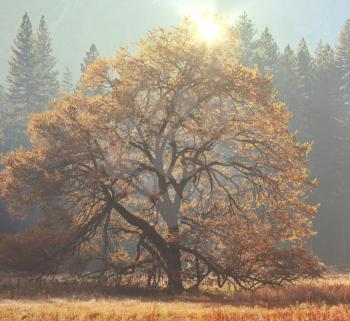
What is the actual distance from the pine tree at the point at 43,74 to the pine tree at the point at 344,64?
94.1 feet

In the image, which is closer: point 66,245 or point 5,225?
point 66,245

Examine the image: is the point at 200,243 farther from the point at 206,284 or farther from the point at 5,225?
the point at 5,225

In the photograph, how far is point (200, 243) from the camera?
67.3ft

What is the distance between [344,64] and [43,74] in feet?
121

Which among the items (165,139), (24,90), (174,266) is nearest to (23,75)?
(24,90)

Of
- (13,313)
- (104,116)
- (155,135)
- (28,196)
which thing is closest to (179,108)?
(155,135)

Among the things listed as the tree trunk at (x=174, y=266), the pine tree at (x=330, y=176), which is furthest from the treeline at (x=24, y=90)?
the tree trunk at (x=174, y=266)

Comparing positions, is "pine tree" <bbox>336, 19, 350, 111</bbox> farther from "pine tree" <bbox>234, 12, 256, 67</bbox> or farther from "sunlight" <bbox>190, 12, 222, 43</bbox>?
"sunlight" <bbox>190, 12, 222, 43</bbox>

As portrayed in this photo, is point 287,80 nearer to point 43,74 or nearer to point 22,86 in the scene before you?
point 43,74

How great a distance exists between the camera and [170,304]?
14.7 meters

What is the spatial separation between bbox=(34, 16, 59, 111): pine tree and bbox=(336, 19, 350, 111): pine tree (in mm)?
28687

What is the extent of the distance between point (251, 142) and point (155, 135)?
360 centimetres

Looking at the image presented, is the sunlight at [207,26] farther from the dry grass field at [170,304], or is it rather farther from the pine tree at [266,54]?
the pine tree at [266,54]

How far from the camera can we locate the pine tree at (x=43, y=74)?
2618 inches
